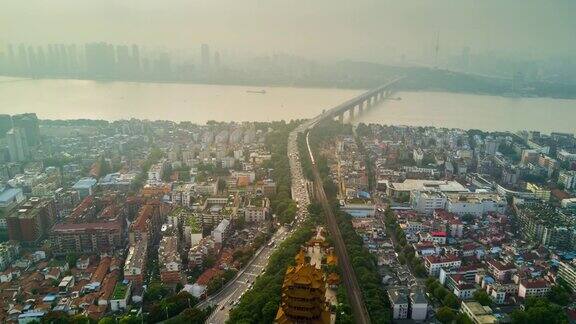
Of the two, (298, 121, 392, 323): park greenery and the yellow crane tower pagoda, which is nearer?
the yellow crane tower pagoda

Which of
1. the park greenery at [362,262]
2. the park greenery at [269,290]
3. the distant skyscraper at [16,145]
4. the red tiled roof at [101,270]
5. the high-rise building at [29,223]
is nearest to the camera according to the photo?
the park greenery at [269,290]

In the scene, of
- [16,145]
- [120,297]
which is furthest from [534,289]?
[16,145]

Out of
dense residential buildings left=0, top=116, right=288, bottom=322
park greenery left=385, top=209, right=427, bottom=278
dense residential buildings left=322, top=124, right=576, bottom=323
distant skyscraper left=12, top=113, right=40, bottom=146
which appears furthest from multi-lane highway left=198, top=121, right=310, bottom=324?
distant skyscraper left=12, top=113, right=40, bottom=146

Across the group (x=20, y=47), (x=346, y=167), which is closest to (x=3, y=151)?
(x=346, y=167)

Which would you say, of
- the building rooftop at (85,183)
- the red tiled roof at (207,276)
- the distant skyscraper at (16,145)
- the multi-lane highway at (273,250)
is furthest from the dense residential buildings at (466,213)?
the distant skyscraper at (16,145)

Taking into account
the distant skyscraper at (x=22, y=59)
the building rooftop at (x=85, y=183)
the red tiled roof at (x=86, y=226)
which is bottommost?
the red tiled roof at (x=86, y=226)

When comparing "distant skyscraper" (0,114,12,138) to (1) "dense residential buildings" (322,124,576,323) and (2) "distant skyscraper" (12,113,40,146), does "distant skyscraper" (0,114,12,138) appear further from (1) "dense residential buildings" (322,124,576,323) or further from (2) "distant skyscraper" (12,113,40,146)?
(1) "dense residential buildings" (322,124,576,323)

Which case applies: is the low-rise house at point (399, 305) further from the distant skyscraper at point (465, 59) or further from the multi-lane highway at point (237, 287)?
the distant skyscraper at point (465, 59)
